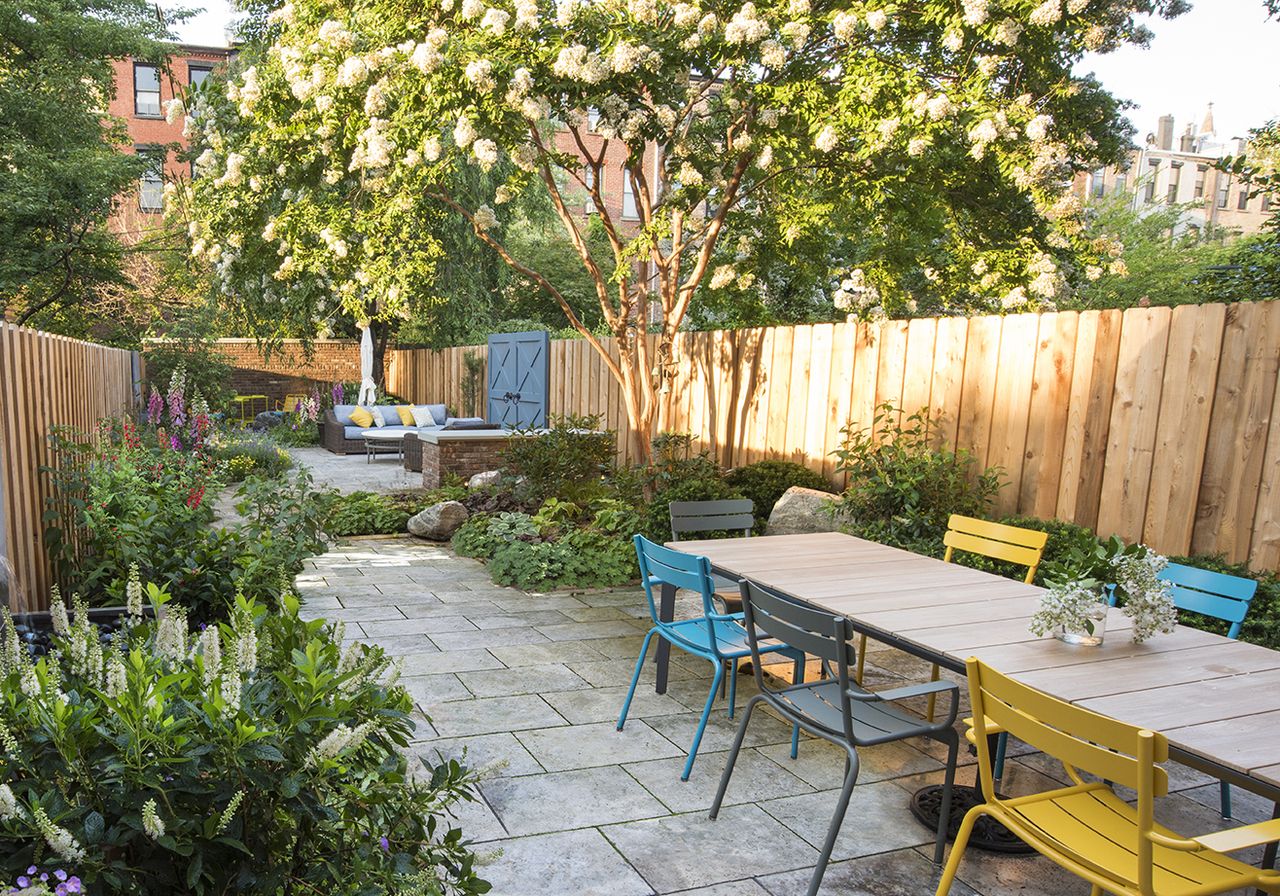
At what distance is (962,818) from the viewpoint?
10.7ft

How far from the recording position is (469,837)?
302 centimetres

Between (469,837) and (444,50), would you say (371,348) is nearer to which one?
(444,50)

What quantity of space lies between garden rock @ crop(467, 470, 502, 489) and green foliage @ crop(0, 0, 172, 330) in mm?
7392

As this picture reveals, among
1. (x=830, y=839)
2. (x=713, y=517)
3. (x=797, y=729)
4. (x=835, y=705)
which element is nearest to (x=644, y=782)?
(x=797, y=729)

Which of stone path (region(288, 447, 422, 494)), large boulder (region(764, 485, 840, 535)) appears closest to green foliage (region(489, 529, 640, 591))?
large boulder (region(764, 485, 840, 535))

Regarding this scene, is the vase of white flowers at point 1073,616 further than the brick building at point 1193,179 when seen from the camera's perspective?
No

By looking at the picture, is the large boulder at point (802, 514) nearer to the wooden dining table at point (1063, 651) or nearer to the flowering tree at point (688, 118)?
the flowering tree at point (688, 118)

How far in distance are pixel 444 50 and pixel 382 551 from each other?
4.31 meters

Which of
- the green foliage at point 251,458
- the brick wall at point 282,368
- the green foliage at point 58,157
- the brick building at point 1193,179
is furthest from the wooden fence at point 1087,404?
the brick building at point 1193,179

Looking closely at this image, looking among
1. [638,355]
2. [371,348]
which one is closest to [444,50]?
[638,355]

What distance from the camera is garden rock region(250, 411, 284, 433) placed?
56.3 feet

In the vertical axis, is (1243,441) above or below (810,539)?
above

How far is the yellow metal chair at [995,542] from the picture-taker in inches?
163

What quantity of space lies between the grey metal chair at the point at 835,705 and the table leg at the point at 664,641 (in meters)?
1.17
